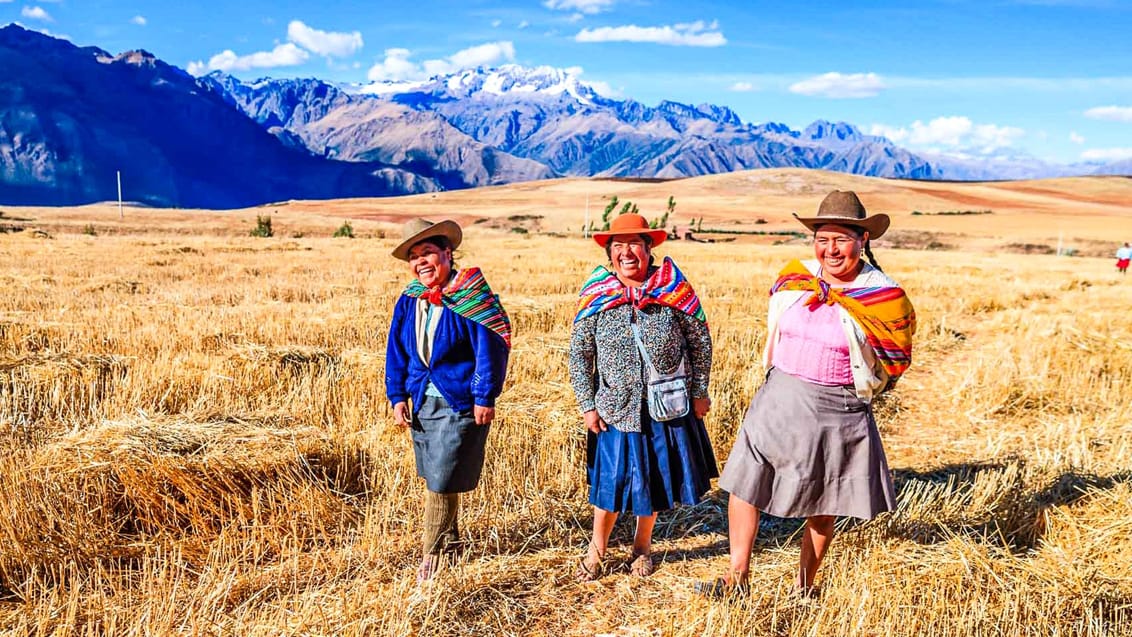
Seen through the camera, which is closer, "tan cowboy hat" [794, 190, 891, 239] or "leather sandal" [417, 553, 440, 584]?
"tan cowboy hat" [794, 190, 891, 239]

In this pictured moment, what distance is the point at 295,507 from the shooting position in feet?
13.3

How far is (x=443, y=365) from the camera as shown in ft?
12.0

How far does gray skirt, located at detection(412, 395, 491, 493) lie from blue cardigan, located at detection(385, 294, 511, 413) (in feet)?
0.18

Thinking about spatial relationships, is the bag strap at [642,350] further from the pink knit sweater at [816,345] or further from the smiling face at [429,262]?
the smiling face at [429,262]

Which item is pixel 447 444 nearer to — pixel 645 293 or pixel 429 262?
pixel 429 262

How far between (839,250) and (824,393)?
64cm

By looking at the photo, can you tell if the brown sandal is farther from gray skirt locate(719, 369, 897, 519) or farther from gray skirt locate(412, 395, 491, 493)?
gray skirt locate(412, 395, 491, 493)

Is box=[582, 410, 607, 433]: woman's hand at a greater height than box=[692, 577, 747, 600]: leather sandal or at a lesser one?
greater

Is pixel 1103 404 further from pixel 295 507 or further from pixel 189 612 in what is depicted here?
pixel 189 612

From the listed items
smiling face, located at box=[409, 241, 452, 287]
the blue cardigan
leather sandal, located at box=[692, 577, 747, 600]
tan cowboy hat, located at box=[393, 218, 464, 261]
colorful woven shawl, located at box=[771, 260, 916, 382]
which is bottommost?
leather sandal, located at box=[692, 577, 747, 600]

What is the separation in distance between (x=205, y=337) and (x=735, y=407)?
229 inches

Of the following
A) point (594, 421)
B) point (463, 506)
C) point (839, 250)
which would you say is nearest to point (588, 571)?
point (594, 421)

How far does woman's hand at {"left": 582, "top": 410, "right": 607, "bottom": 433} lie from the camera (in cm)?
368

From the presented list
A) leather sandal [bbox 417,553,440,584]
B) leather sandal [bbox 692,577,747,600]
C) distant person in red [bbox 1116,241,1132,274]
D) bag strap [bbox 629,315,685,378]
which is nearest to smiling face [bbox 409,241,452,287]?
bag strap [bbox 629,315,685,378]
